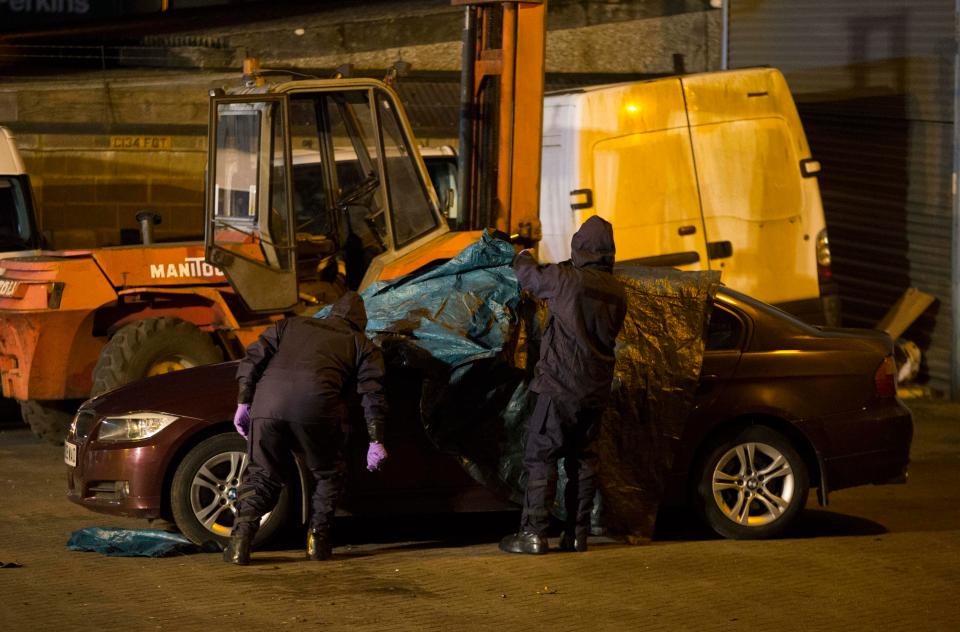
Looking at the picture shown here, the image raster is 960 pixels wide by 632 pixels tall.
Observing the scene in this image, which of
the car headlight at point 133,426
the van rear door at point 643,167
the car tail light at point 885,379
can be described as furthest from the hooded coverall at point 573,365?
the van rear door at point 643,167

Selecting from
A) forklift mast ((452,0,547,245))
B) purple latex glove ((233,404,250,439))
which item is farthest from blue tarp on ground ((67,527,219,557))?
forklift mast ((452,0,547,245))

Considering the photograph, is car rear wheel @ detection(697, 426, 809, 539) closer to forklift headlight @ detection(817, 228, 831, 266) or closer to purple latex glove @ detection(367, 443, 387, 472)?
purple latex glove @ detection(367, 443, 387, 472)

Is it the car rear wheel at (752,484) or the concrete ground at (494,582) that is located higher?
the car rear wheel at (752,484)

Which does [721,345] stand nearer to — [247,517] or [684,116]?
[247,517]

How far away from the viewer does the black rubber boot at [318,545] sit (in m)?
7.72

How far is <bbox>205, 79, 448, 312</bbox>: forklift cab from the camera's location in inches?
414

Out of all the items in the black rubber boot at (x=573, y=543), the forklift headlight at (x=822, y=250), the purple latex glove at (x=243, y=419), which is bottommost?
the black rubber boot at (x=573, y=543)

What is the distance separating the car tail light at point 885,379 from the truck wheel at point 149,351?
4.75m

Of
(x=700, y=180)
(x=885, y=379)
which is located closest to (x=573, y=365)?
(x=885, y=379)

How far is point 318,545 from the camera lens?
7730 mm

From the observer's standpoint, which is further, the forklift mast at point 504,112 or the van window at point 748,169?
the van window at point 748,169

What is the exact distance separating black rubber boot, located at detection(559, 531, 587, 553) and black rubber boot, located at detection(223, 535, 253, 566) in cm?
167

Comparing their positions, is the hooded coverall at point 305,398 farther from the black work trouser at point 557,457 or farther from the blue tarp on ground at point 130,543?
the black work trouser at point 557,457

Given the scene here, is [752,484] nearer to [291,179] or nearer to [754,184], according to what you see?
[291,179]
